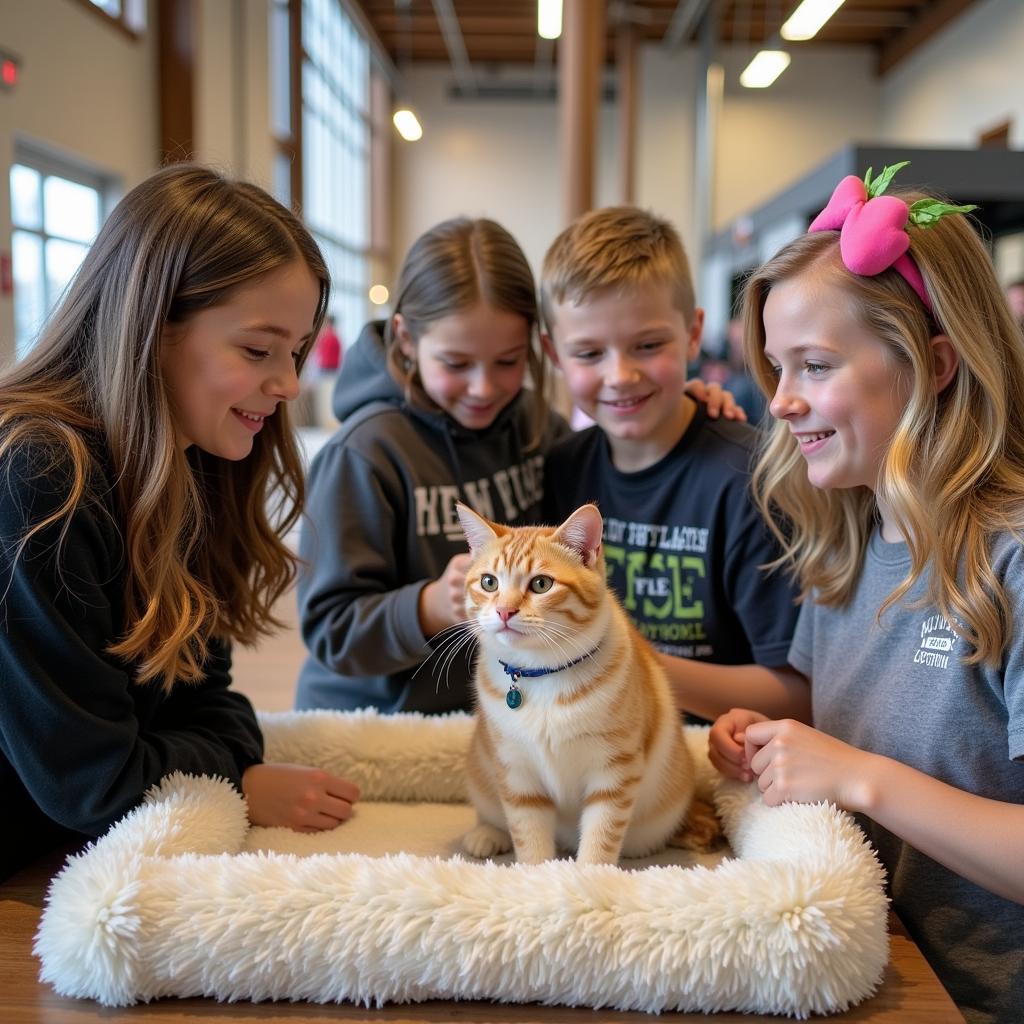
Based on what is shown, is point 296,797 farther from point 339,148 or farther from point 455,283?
point 339,148

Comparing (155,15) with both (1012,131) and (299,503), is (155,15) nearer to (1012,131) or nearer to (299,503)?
(299,503)

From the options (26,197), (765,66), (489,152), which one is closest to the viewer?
(26,197)

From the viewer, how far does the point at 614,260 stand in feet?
5.28

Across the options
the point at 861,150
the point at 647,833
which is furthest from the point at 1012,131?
the point at 647,833

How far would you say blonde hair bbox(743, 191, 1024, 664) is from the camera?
1.13 metres

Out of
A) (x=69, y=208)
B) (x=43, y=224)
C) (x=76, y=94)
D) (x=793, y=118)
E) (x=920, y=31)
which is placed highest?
(x=920, y=31)

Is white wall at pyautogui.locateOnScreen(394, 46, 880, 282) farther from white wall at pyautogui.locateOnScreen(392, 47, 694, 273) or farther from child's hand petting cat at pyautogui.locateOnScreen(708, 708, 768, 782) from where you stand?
child's hand petting cat at pyautogui.locateOnScreen(708, 708, 768, 782)

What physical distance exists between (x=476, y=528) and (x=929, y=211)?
693mm

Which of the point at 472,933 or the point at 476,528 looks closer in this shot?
the point at 472,933

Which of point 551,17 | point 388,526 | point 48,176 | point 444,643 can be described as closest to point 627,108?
point 551,17

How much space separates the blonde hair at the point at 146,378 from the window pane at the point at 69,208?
415cm

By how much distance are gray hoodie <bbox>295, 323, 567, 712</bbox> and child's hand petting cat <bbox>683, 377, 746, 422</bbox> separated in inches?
13.5

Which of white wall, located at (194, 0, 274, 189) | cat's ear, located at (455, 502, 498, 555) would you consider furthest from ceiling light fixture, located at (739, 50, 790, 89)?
cat's ear, located at (455, 502, 498, 555)

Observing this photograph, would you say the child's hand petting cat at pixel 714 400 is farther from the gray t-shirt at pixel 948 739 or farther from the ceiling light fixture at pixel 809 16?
the ceiling light fixture at pixel 809 16
